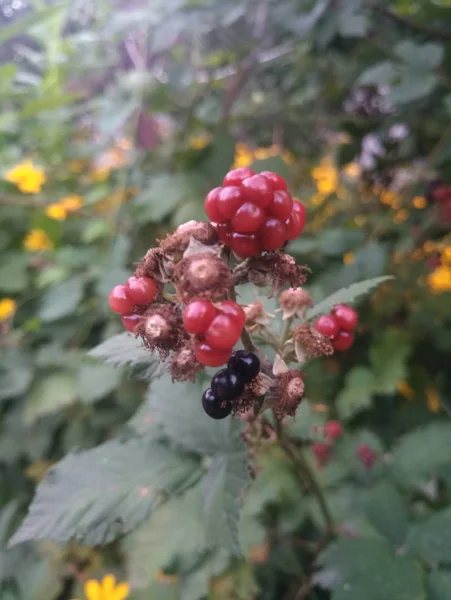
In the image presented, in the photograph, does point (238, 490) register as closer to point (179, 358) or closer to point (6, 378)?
point (179, 358)

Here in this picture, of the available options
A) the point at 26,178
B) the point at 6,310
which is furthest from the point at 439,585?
the point at 26,178

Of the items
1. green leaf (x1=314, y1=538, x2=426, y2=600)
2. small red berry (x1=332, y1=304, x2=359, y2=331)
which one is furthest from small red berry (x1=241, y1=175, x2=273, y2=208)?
green leaf (x1=314, y1=538, x2=426, y2=600)

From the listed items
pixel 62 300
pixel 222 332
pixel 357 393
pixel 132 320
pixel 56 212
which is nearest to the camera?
pixel 222 332

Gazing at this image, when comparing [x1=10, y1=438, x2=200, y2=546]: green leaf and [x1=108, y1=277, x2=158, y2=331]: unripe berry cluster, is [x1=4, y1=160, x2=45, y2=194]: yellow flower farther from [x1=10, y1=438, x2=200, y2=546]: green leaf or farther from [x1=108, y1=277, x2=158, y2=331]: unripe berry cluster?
[x1=108, y1=277, x2=158, y2=331]: unripe berry cluster

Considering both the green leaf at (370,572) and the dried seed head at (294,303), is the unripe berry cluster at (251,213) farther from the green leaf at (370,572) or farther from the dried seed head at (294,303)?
the green leaf at (370,572)

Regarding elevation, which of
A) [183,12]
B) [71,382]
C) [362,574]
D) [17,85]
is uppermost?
[183,12]

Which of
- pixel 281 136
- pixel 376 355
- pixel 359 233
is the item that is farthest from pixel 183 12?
pixel 376 355

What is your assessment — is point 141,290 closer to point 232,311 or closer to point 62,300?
point 232,311

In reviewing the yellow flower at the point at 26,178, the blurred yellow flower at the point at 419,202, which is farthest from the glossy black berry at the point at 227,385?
the yellow flower at the point at 26,178
